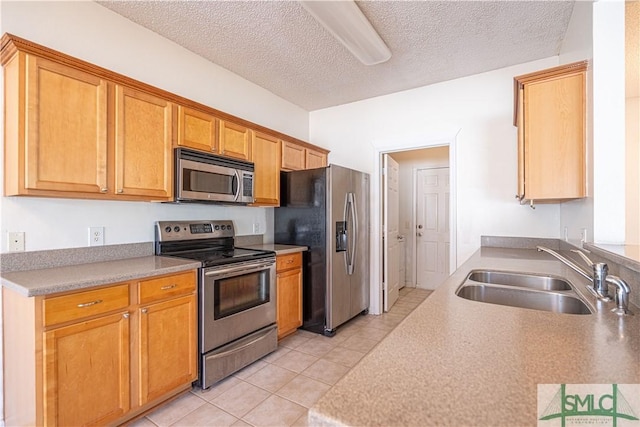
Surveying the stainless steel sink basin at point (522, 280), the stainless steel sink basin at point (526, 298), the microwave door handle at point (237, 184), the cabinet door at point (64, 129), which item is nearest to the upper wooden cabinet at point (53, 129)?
the cabinet door at point (64, 129)

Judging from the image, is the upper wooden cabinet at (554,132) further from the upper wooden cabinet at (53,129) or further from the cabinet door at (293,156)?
the upper wooden cabinet at (53,129)

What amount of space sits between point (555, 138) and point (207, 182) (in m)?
2.49

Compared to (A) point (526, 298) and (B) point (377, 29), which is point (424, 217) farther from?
(A) point (526, 298)

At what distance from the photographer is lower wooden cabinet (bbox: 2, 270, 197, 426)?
4.76 ft

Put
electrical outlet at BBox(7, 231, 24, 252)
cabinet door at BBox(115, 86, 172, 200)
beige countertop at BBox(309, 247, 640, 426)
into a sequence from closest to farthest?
1. beige countertop at BBox(309, 247, 640, 426)
2. electrical outlet at BBox(7, 231, 24, 252)
3. cabinet door at BBox(115, 86, 172, 200)

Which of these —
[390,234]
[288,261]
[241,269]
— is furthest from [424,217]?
[241,269]

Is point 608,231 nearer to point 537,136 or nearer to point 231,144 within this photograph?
point 537,136

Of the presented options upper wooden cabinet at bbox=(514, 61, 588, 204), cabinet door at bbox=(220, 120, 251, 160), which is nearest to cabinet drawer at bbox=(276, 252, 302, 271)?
cabinet door at bbox=(220, 120, 251, 160)

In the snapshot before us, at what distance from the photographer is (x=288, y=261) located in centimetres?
300

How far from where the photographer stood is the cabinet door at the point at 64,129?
161 centimetres

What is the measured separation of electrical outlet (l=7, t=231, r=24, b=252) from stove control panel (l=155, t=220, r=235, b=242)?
0.79m

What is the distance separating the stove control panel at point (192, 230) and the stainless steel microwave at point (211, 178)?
1.17 feet

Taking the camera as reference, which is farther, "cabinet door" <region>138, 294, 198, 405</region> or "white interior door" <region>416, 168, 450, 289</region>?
"white interior door" <region>416, 168, 450, 289</region>
